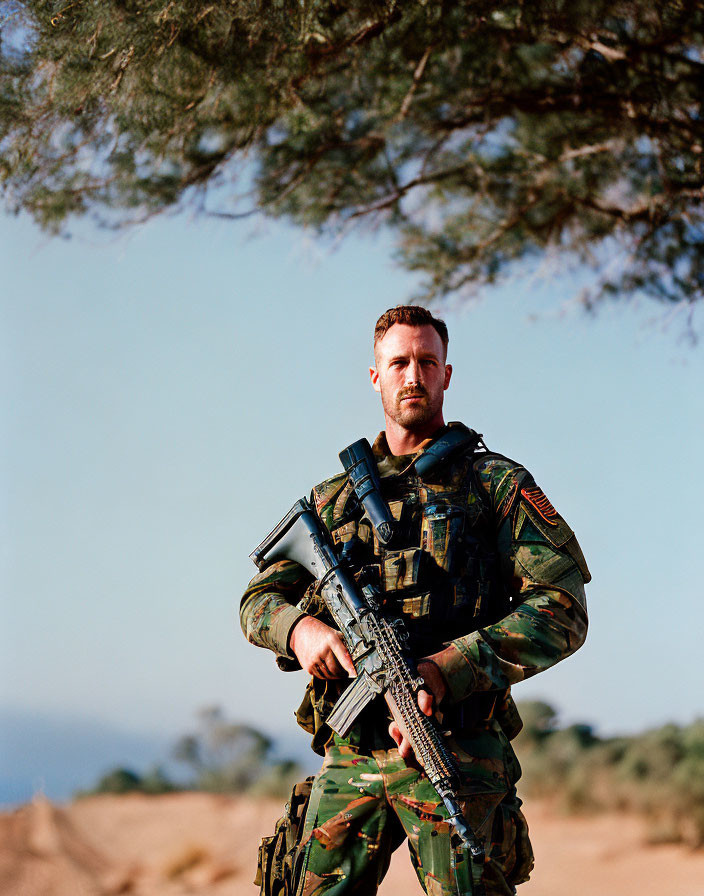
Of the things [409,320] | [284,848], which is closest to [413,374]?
[409,320]

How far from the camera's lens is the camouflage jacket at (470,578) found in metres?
1.88

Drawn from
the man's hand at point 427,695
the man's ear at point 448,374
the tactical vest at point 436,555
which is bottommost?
the man's hand at point 427,695

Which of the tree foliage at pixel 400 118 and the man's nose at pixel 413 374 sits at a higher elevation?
the tree foliage at pixel 400 118

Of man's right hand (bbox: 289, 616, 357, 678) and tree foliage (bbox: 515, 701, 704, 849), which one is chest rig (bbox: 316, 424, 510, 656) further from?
tree foliage (bbox: 515, 701, 704, 849)

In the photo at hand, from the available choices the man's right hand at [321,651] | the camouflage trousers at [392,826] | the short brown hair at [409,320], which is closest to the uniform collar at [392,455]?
the short brown hair at [409,320]

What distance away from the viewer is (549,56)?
5875 millimetres

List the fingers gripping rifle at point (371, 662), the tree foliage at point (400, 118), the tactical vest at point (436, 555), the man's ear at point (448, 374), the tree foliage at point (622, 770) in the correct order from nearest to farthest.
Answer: the fingers gripping rifle at point (371, 662) → the tactical vest at point (436, 555) → the man's ear at point (448, 374) → the tree foliage at point (400, 118) → the tree foliage at point (622, 770)

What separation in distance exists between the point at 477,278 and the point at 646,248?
3.64ft

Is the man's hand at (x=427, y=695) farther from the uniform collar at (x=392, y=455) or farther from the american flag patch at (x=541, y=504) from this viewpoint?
the uniform collar at (x=392, y=455)

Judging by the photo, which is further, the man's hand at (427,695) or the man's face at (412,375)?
the man's face at (412,375)

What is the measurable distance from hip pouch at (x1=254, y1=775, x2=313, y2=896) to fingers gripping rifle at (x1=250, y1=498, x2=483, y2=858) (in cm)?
25

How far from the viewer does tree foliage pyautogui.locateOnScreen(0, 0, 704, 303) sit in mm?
4512

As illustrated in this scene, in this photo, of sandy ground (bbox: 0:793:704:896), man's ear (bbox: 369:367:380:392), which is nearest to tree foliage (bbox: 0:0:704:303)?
man's ear (bbox: 369:367:380:392)

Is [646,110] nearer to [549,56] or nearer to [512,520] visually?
[549,56]
